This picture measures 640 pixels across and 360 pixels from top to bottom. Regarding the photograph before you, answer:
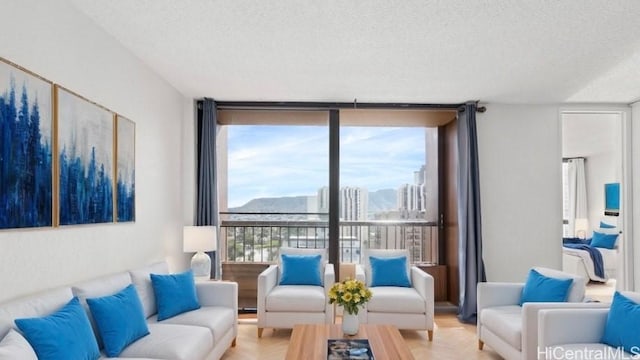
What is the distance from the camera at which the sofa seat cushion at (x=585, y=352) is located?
8.75 feet

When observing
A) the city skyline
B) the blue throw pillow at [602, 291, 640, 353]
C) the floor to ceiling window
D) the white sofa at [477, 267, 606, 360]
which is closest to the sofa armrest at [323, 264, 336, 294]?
the white sofa at [477, 267, 606, 360]

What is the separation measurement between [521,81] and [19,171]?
174 inches

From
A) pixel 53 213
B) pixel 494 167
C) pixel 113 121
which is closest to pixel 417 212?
pixel 494 167

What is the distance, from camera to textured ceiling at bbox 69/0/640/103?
2807mm

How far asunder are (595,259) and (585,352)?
468 centimetres

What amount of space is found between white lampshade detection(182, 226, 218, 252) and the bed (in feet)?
17.6

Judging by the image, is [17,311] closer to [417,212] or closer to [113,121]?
[113,121]

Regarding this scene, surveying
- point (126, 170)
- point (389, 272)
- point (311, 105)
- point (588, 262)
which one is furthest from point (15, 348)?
point (588, 262)

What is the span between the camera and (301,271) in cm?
476

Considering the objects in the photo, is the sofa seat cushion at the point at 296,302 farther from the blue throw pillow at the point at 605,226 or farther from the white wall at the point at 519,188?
the blue throw pillow at the point at 605,226

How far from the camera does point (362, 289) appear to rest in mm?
3318

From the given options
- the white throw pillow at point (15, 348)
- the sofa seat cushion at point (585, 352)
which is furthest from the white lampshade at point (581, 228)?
the white throw pillow at point (15, 348)

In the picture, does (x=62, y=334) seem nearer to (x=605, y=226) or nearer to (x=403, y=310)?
(x=403, y=310)

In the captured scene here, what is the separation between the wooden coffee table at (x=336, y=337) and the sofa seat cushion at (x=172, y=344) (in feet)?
1.99
